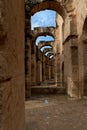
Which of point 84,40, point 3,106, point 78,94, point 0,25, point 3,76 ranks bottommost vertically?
point 78,94

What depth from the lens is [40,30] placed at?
20.3 m

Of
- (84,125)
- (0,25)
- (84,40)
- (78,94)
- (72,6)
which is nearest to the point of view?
(0,25)

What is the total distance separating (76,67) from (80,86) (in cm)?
101

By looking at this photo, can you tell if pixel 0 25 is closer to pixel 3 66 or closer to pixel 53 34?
pixel 3 66

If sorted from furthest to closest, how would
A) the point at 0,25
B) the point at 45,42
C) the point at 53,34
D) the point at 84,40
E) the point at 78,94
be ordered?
the point at 45,42 < the point at 53,34 < the point at 78,94 < the point at 84,40 < the point at 0,25

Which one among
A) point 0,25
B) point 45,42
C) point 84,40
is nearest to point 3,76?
point 0,25

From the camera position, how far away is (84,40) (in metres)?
8.88

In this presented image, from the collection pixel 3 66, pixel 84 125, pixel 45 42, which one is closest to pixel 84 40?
pixel 84 125

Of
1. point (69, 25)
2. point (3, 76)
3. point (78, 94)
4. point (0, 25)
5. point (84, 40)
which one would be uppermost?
point (69, 25)

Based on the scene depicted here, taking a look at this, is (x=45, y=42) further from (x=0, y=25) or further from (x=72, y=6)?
(x=0, y=25)

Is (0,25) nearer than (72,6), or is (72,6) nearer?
(0,25)

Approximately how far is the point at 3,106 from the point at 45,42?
2588 cm

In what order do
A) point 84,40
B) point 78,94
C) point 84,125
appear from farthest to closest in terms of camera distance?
point 78,94
point 84,40
point 84,125

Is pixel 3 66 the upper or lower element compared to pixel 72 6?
lower
